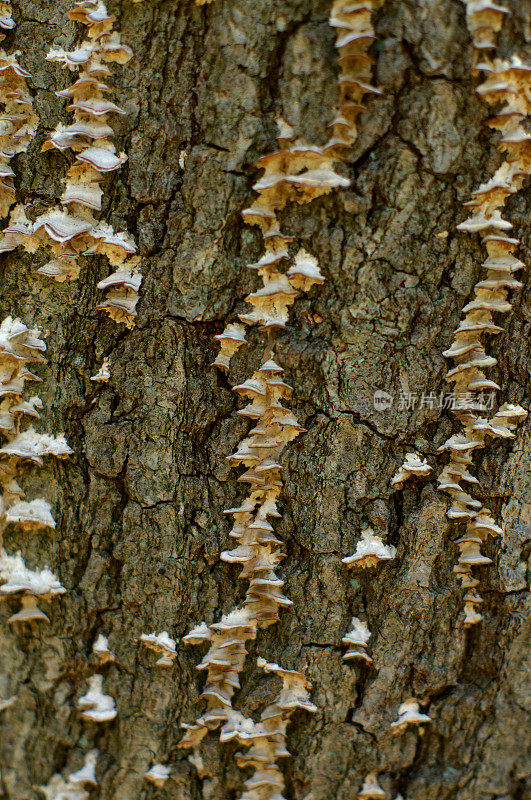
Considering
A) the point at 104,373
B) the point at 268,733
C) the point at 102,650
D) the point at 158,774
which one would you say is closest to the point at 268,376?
the point at 104,373

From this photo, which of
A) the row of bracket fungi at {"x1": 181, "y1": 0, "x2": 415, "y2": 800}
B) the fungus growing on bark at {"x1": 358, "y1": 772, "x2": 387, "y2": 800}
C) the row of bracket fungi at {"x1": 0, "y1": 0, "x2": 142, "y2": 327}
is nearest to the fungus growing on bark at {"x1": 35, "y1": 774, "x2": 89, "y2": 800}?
the row of bracket fungi at {"x1": 181, "y1": 0, "x2": 415, "y2": 800}

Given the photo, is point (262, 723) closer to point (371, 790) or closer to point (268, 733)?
point (268, 733)

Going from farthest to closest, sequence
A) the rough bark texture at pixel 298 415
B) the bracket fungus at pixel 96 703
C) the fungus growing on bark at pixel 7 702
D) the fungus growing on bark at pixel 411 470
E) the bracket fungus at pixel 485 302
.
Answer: the fungus growing on bark at pixel 7 702 → the bracket fungus at pixel 96 703 → the fungus growing on bark at pixel 411 470 → the rough bark texture at pixel 298 415 → the bracket fungus at pixel 485 302

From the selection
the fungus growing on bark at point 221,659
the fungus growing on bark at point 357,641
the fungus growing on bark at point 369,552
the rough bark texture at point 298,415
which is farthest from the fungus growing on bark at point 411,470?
the fungus growing on bark at point 221,659

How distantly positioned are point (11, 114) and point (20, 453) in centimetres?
158

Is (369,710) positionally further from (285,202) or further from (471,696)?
(285,202)

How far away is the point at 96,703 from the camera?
2.62 m

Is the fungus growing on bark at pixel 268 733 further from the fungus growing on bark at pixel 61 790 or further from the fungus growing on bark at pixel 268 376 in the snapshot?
the fungus growing on bark at pixel 61 790

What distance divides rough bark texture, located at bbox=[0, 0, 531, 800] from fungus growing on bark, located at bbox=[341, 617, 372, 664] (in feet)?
0.16

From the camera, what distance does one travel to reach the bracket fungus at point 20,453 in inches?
98.3

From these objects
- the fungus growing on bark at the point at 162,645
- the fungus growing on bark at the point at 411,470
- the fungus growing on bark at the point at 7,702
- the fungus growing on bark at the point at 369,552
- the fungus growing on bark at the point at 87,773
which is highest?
the fungus growing on bark at the point at 411,470

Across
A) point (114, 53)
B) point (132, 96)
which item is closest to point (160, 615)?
point (132, 96)

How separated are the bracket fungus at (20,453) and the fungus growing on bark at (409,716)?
1.74 metres

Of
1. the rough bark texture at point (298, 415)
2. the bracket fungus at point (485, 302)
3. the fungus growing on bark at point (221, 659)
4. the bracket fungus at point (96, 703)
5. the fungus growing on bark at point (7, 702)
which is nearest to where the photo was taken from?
the bracket fungus at point (485, 302)
